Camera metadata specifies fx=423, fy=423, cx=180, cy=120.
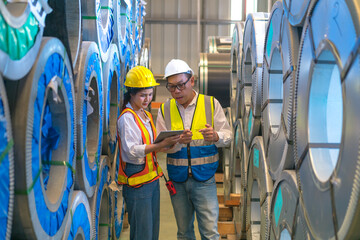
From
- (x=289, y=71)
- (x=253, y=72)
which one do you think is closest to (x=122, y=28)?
(x=253, y=72)

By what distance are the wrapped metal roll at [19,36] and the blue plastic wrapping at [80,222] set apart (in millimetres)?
896

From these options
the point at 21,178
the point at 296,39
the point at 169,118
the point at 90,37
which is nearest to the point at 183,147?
the point at 169,118

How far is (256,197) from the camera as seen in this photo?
3.52 metres

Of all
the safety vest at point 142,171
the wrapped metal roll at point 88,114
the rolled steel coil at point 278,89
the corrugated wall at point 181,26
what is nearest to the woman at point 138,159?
the safety vest at point 142,171

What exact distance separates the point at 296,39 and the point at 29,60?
1300 mm

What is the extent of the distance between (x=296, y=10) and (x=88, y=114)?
128 centimetres

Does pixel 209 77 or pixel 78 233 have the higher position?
pixel 209 77

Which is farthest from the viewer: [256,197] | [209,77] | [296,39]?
[209,77]

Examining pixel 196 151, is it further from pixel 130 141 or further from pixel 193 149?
pixel 130 141

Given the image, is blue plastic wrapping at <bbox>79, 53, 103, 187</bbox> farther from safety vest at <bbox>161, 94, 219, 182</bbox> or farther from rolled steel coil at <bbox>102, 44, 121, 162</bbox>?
safety vest at <bbox>161, 94, 219, 182</bbox>

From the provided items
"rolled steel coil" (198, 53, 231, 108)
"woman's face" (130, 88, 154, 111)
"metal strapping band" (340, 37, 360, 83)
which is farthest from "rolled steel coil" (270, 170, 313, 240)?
Result: "rolled steel coil" (198, 53, 231, 108)

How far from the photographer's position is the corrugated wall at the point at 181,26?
42.7ft

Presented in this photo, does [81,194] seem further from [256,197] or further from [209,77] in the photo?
[209,77]

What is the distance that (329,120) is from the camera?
5.98 feet
